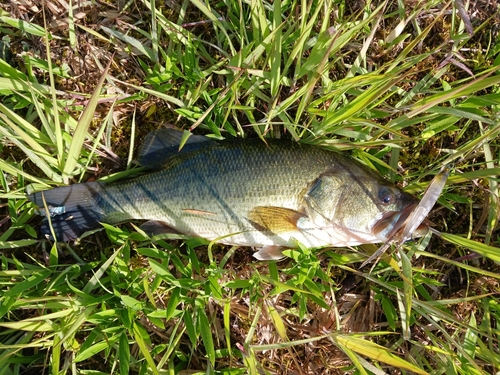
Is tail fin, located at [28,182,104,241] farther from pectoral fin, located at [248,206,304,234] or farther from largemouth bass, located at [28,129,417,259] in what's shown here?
pectoral fin, located at [248,206,304,234]

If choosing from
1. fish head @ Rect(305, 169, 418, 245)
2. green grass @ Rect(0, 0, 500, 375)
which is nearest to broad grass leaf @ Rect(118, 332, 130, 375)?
green grass @ Rect(0, 0, 500, 375)

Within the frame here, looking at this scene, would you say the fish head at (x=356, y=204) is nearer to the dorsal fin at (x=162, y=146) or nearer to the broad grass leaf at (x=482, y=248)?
the broad grass leaf at (x=482, y=248)

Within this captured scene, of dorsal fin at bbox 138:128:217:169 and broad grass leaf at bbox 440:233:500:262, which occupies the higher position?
dorsal fin at bbox 138:128:217:169

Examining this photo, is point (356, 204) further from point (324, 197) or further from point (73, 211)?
point (73, 211)

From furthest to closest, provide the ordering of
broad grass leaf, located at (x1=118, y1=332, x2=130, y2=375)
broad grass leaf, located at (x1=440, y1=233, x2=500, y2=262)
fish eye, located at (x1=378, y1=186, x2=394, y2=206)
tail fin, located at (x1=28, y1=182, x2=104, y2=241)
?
tail fin, located at (x1=28, y1=182, x2=104, y2=241), fish eye, located at (x1=378, y1=186, x2=394, y2=206), broad grass leaf, located at (x1=118, y1=332, x2=130, y2=375), broad grass leaf, located at (x1=440, y1=233, x2=500, y2=262)

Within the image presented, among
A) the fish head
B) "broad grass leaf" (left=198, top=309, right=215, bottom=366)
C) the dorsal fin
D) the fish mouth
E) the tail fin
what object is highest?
the dorsal fin

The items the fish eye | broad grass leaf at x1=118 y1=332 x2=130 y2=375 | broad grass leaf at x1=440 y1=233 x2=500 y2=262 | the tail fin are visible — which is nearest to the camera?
broad grass leaf at x1=440 y1=233 x2=500 y2=262

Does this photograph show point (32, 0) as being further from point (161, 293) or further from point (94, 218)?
point (161, 293)

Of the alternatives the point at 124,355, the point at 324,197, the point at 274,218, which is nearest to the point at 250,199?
the point at 274,218
